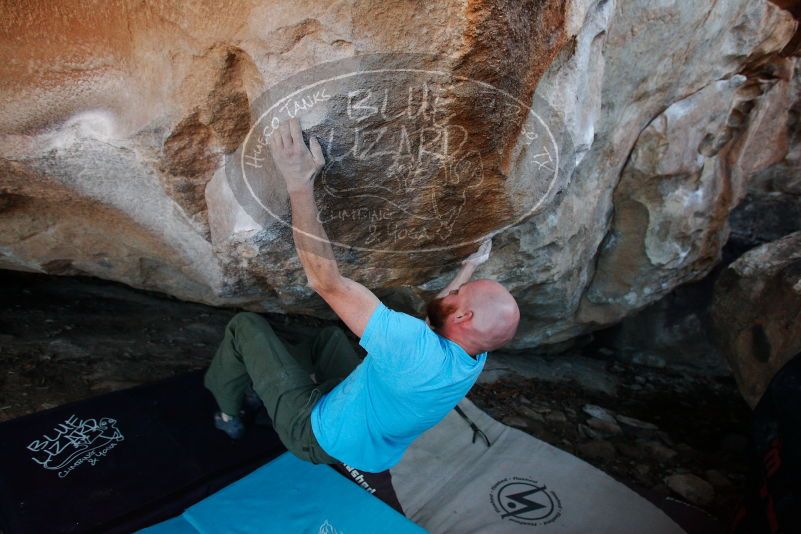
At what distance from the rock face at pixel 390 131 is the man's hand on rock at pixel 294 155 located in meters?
0.05

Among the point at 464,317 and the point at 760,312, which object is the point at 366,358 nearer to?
the point at 464,317

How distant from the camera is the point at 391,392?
1.50 m

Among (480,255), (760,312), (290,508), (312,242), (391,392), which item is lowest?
(290,508)

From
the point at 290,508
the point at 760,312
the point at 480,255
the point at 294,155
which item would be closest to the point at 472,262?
the point at 480,255

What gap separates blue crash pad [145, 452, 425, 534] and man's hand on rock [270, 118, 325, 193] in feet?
3.89

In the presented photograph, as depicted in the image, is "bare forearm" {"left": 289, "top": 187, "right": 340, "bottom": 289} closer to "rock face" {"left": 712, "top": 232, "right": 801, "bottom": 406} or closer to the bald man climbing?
the bald man climbing

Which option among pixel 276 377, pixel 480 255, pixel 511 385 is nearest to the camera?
pixel 276 377

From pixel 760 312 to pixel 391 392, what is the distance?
6.98 ft

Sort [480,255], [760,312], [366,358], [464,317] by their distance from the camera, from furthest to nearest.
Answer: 1. [760,312]
2. [480,255]
3. [366,358]
4. [464,317]

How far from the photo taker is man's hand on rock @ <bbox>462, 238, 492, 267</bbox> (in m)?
2.03

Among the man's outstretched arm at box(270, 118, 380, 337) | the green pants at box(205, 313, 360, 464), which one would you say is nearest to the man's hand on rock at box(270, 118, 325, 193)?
the man's outstretched arm at box(270, 118, 380, 337)

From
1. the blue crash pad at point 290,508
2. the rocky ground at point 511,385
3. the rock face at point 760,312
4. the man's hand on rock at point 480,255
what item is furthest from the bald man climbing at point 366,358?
the rock face at point 760,312

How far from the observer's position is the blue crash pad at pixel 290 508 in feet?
6.13

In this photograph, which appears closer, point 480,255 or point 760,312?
point 480,255
